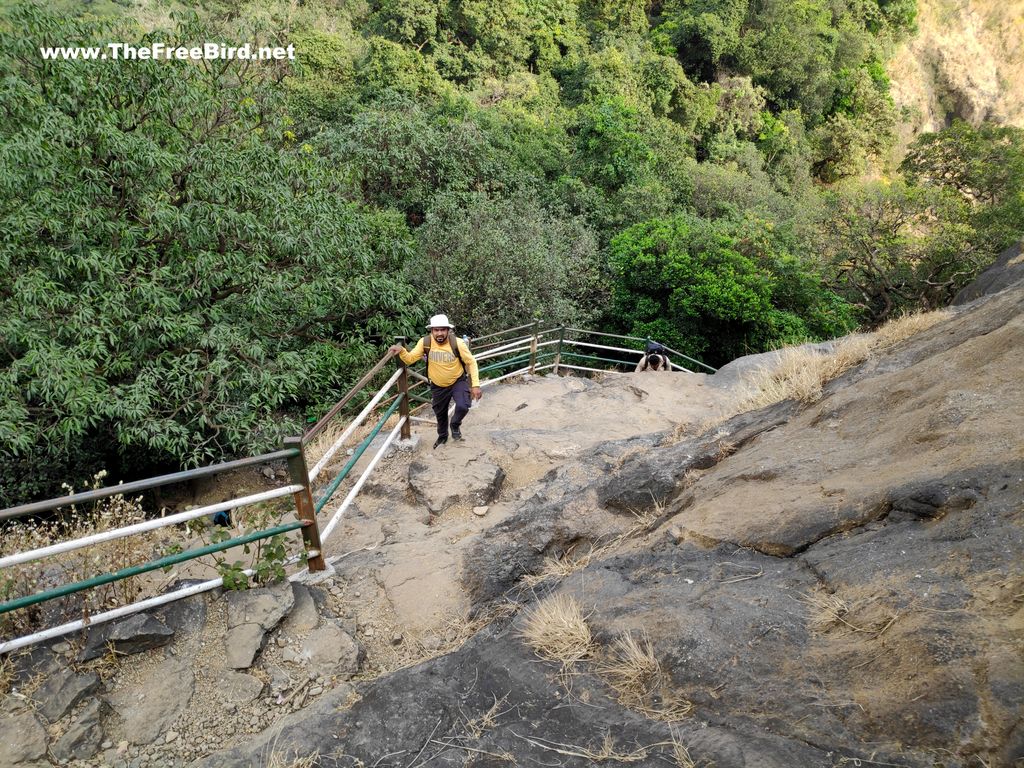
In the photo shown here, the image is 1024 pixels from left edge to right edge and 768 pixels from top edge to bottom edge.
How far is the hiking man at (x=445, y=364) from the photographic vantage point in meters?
5.91

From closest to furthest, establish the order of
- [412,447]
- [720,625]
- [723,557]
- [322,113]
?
[720,625]
[723,557]
[412,447]
[322,113]

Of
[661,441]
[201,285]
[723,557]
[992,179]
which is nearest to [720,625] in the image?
[723,557]

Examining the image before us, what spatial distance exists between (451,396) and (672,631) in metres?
3.94

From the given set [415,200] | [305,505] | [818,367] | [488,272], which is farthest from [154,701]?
[415,200]

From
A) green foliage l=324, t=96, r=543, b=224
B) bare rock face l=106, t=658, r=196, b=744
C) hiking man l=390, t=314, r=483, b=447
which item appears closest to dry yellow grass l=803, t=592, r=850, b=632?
bare rock face l=106, t=658, r=196, b=744

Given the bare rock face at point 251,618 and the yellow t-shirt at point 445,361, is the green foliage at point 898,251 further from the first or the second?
the bare rock face at point 251,618

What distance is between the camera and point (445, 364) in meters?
6.04

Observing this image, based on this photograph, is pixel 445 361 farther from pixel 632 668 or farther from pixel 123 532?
pixel 632 668

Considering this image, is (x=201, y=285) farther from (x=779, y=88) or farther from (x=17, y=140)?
(x=779, y=88)

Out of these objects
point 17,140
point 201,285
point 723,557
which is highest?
point 17,140

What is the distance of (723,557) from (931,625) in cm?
107

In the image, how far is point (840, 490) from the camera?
333 cm

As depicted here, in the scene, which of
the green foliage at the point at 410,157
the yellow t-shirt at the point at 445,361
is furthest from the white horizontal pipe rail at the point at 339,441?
the green foliage at the point at 410,157

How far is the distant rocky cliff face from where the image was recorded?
40875mm
